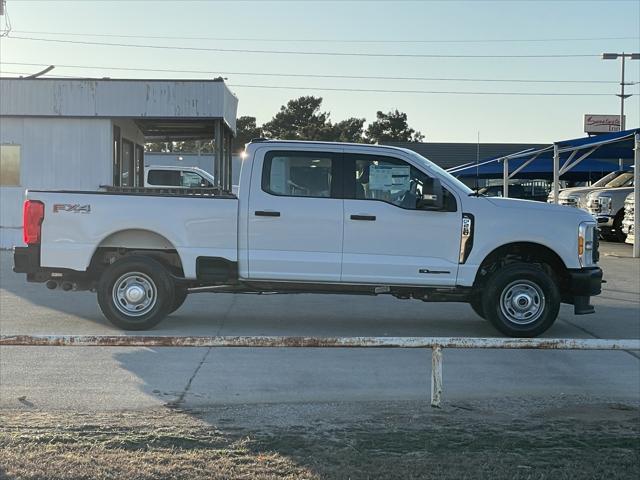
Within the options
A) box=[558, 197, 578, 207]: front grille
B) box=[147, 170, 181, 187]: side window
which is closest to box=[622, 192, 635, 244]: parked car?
box=[558, 197, 578, 207]: front grille

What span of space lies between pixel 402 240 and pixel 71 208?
3.73 metres

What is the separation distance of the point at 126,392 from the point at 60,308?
14.9 feet

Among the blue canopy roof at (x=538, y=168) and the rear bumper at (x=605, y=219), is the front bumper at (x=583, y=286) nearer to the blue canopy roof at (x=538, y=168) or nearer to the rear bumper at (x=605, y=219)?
the rear bumper at (x=605, y=219)

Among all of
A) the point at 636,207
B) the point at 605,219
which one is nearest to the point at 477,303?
the point at 636,207

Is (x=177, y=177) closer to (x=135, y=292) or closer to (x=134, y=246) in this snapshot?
(x=134, y=246)

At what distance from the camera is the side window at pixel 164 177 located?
74.4 feet

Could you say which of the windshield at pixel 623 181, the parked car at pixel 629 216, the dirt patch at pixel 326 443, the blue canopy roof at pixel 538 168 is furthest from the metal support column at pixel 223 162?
the dirt patch at pixel 326 443

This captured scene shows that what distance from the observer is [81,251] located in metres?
8.99

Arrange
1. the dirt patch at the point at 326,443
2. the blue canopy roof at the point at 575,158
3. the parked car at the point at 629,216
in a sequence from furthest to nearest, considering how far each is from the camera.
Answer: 1. the parked car at the point at 629,216
2. the blue canopy roof at the point at 575,158
3. the dirt patch at the point at 326,443

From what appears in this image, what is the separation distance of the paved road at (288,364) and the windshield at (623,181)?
1363 cm

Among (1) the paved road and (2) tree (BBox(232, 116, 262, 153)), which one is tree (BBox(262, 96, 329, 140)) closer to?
(2) tree (BBox(232, 116, 262, 153))

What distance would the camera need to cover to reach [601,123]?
56.8 m

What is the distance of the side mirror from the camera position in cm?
868

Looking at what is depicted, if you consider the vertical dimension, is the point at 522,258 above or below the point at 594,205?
below
